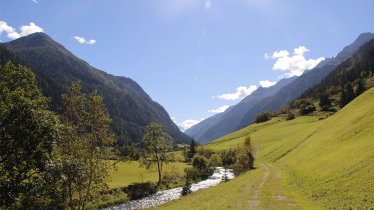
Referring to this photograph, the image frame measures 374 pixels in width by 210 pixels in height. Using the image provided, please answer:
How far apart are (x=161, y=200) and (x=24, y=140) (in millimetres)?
46501

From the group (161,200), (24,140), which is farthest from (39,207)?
(161,200)

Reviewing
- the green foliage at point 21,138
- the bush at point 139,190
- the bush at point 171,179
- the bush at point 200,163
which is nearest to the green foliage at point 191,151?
the bush at point 200,163

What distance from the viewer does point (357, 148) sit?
56031mm

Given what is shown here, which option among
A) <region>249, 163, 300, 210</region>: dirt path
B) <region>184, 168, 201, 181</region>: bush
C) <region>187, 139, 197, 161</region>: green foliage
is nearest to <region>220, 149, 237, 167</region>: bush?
<region>187, 139, 197, 161</region>: green foliage

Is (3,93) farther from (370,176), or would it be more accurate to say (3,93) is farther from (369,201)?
(370,176)

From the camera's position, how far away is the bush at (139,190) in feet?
262

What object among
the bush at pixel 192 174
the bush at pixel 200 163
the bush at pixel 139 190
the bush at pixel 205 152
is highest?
the bush at pixel 205 152

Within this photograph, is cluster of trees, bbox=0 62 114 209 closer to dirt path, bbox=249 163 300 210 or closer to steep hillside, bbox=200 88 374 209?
dirt path, bbox=249 163 300 210

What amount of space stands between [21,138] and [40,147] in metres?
1.97

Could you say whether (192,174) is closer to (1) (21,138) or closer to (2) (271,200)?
(2) (271,200)

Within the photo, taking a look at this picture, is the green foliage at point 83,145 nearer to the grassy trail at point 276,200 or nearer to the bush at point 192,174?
the grassy trail at point 276,200

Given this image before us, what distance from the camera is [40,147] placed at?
110ft

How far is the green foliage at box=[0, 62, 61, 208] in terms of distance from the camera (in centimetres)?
3177

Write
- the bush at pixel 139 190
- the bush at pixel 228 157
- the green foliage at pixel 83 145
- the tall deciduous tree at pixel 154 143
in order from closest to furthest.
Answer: the green foliage at pixel 83 145
the bush at pixel 139 190
the tall deciduous tree at pixel 154 143
the bush at pixel 228 157
